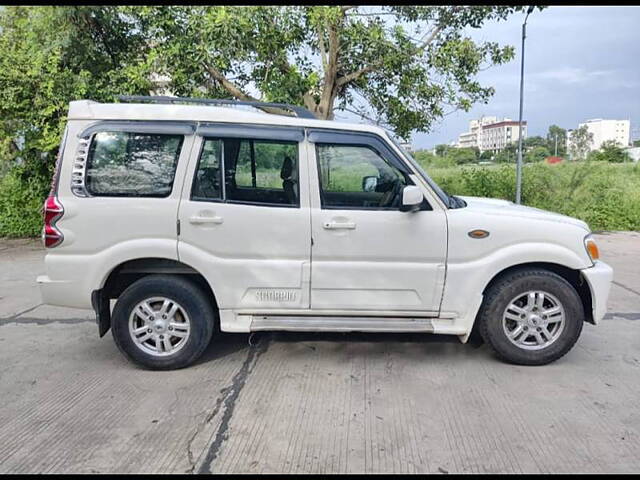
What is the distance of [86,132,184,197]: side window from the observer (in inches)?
146

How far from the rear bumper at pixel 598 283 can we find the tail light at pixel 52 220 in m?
4.27

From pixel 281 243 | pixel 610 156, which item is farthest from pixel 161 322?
pixel 610 156

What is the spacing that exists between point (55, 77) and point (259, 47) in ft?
13.1

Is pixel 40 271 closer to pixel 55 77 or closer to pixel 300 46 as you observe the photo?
pixel 55 77

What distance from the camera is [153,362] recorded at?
12.5ft

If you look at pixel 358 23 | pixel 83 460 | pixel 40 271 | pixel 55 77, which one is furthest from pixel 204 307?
pixel 55 77

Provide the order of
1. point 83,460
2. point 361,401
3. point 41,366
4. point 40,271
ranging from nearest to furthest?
point 83,460 < point 361,401 < point 41,366 < point 40,271

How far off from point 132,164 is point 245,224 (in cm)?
105

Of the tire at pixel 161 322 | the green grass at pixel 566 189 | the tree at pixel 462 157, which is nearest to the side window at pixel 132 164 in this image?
the tire at pixel 161 322

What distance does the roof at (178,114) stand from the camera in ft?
12.2

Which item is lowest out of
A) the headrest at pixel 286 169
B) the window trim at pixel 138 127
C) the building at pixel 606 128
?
the headrest at pixel 286 169

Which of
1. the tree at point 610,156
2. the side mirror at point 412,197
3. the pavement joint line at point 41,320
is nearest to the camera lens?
the side mirror at point 412,197

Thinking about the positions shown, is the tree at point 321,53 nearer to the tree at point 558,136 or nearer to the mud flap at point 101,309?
the mud flap at point 101,309

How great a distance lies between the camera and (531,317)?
3.80 m
